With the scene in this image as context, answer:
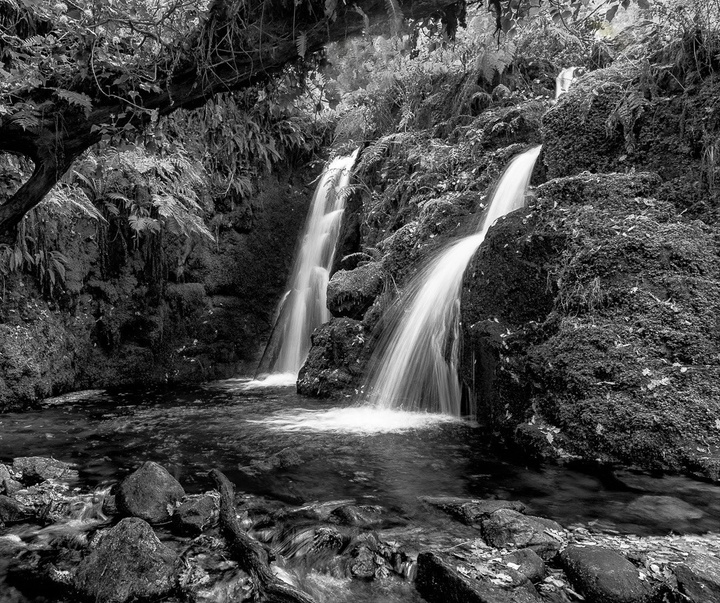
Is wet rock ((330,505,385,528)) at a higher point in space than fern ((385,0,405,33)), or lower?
lower

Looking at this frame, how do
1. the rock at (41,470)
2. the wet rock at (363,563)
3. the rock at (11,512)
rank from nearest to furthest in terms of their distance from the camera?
the wet rock at (363,563), the rock at (11,512), the rock at (41,470)

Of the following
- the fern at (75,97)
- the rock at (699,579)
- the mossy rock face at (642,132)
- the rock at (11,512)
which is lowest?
the rock at (11,512)

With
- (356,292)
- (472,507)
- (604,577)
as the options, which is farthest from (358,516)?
(356,292)

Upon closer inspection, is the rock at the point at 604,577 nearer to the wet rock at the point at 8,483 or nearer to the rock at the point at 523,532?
the rock at the point at 523,532

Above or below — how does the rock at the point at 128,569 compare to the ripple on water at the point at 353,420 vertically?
below

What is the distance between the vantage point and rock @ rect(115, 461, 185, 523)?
3310mm

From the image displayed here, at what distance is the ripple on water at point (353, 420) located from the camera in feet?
18.6

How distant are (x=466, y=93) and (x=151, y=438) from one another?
9221mm

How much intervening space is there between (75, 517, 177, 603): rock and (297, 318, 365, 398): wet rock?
4.60 metres

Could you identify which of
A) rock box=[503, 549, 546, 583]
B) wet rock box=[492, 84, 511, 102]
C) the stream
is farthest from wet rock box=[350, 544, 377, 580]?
wet rock box=[492, 84, 511, 102]

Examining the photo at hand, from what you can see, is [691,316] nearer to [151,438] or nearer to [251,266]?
[151,438]

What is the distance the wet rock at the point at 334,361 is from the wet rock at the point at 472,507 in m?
3.84

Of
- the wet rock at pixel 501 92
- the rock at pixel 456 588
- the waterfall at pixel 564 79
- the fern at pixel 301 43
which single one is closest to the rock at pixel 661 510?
the rock at pixel 456 588

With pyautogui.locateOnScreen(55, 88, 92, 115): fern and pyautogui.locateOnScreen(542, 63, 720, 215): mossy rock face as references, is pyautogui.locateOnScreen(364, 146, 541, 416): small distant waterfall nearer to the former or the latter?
pyautogui.locateOnScreen(542, 63, 720, 215): mossy rock face
